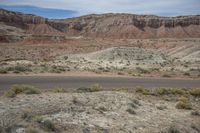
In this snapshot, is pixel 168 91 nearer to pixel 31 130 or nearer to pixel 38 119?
pixel 38 119

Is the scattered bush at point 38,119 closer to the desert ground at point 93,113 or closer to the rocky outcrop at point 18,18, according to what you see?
the desert ground at point 93,113

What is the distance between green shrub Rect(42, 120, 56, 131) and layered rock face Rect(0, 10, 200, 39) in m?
151

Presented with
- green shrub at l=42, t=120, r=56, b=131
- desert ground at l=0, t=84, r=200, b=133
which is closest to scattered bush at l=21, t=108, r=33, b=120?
desert ground at l=0, t=84, r=200, b=133

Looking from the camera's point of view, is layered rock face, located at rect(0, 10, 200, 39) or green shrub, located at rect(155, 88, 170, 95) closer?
green shrub, located at rect(155, 88, 170, 95)

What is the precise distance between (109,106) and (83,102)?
113cm

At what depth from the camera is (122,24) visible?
178000 mm

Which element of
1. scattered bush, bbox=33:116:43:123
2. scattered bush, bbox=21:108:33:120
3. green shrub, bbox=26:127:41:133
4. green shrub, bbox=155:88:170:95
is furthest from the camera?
green shrub, bbox=155:88:170:95

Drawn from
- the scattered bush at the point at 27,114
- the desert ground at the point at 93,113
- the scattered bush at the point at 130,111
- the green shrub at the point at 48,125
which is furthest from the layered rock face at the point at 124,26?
the green shrub at the point at 48,125

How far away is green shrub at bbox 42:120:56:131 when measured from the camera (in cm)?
1061

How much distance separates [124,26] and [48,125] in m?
167

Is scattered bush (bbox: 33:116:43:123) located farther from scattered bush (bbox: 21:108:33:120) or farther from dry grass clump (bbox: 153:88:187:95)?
dry grass clump (bbox: 153:88:187:95)

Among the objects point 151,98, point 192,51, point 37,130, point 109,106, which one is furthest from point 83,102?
point 192,51

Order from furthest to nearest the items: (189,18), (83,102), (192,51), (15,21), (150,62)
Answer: (189,18)
(15,21)
(192,51)
(150,62)
(83,102)

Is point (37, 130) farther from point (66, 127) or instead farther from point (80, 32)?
point (80, 32)
